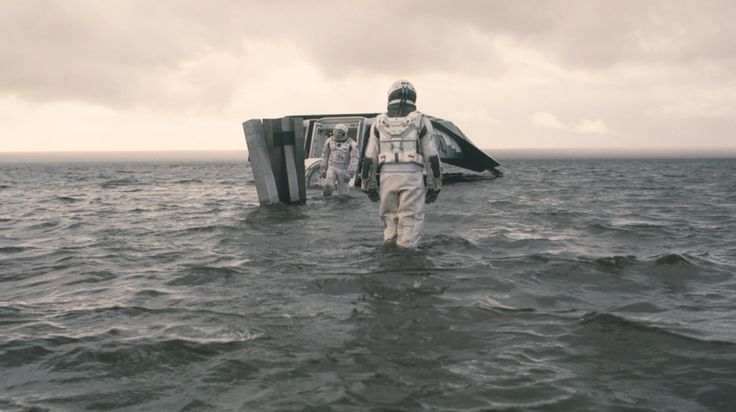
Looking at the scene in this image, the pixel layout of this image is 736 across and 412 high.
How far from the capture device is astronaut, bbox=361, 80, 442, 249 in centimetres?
691

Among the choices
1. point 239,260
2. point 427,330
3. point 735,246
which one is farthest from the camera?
point 735,246

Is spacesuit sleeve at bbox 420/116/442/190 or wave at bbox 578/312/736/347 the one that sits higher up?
spacesuit sleeve at bbox 420/116/442/190

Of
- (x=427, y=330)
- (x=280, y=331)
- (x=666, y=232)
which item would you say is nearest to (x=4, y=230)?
(x=280, y=331)

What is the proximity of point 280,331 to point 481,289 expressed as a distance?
6.78ft

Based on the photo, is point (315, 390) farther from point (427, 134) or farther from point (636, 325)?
point (427, 134)

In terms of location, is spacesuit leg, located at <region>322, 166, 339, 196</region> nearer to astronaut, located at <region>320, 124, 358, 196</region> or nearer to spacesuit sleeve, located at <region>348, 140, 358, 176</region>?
astronaut, located at <region>320, 124, 358, 196</region>

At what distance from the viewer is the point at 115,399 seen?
9.29 feet

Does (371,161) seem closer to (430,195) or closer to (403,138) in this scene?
(403,138)

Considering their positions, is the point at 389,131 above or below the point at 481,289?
above

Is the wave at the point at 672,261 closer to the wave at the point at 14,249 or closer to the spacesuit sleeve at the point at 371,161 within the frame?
the spacesuit sleeve at the point at 371,161

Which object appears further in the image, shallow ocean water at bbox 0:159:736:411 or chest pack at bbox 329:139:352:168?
chest pack at bbox 329:139:352:168

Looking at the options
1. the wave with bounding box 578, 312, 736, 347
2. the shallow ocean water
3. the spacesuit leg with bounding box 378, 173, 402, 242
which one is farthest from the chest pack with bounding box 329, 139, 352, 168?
the wave with bounding box 578, 312, 736, 347

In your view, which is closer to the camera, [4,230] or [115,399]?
[115,399]

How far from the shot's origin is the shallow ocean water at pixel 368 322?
287 cm
